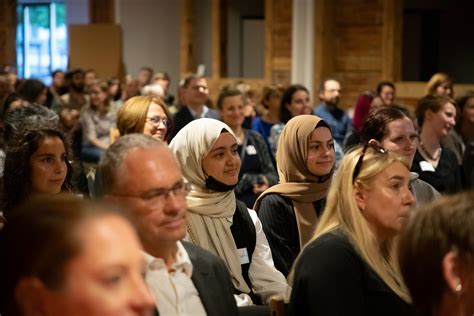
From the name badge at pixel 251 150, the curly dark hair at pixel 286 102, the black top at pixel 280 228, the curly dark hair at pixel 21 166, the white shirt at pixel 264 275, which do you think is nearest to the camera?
the white shirt at pixel 264 275

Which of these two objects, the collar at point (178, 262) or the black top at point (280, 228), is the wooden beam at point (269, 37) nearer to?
the black top at point (280, 228)

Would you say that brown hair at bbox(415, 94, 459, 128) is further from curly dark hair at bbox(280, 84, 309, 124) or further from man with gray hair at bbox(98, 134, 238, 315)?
man with gray hair at bbox(98, 134, 238, 315)

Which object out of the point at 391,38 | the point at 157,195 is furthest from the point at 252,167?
the point at 391,38

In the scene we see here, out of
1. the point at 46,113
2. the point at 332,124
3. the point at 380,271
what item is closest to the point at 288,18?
the point at 332,124

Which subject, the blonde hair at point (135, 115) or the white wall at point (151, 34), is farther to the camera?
the white wall at point (151, 34)

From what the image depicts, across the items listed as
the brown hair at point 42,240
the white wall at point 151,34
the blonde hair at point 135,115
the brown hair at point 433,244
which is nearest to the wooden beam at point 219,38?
the white wall at point 151,34

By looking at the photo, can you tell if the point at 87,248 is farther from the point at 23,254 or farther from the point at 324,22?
the point at 324,22

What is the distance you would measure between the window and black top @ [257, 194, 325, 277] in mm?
13696

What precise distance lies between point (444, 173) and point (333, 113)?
11.3ft

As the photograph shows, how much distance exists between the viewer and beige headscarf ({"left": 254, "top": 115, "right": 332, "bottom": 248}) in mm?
4152

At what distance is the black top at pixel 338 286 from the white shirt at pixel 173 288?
50 cm

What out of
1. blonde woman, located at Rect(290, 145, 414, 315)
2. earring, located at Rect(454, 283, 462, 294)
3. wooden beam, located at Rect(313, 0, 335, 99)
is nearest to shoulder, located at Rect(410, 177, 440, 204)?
blonde woman, located at Rect(290, 145, 414, 315)

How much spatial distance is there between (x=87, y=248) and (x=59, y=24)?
16.4 m

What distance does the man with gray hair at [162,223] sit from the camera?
2318 millimetres
